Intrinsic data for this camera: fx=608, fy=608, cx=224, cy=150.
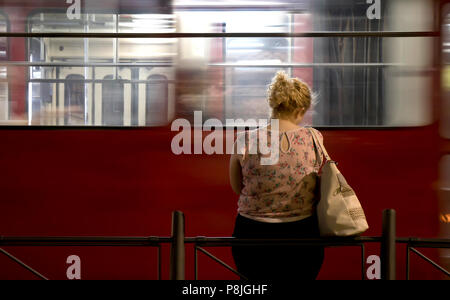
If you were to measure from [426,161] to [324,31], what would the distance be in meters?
1.41

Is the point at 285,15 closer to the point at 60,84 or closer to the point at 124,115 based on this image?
the point at 124,115

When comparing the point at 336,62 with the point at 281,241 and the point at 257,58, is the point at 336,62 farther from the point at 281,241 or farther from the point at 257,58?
the point at 281,241

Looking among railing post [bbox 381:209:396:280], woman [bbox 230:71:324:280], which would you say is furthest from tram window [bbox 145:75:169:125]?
railing post [bbox 381:209:396:280]

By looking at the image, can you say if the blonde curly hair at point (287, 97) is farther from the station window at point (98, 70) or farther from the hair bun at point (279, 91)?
the station window at point (98, 70)

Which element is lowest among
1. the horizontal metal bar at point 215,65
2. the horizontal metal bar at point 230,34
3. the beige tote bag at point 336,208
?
the beige tote bag at point 336,208

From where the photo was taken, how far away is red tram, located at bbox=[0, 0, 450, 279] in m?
5.16

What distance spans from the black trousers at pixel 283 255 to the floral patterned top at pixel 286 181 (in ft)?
0.15

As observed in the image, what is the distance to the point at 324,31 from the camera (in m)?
5.21

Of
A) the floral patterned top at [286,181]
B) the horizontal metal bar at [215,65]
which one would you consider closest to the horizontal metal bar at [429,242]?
the floral patterned top at [286,181]

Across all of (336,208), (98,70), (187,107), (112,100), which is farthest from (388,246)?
(98,70)

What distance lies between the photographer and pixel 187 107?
526cm

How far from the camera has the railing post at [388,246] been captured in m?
3.82

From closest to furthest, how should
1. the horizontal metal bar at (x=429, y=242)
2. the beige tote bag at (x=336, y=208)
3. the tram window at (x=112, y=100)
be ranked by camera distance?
the beige tote bag at (x=336, y=208), the horizontal metal bar at (x=429, y=242), the tram window at (x=112, y=100)
